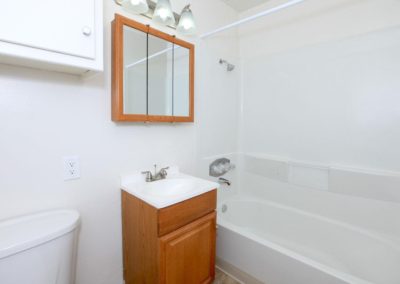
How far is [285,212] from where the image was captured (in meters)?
2.13

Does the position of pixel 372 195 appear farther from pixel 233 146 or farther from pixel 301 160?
pixel 233 146

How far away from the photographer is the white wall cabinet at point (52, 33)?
2.55 ft

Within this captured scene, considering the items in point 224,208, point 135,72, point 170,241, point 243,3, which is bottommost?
point 224,208

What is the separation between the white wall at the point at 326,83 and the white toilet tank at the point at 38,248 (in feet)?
6.45

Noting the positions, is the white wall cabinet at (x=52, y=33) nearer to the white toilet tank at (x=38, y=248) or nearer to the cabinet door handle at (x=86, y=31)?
the cabinet door handle at (x=86, y=31)

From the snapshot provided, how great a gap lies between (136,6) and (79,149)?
0.99m

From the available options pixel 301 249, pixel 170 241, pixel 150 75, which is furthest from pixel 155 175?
pixel 301 249

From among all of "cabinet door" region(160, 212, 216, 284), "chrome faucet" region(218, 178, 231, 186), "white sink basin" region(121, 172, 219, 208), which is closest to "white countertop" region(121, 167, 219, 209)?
"white sink basin" region(121, 172, 219, 208)

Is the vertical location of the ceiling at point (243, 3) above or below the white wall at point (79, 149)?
above

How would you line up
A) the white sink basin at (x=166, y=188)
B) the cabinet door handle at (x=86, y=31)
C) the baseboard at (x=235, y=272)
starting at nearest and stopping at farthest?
the cabinet door handle at (x=86, y=31)
the white sink basin at (x=166, y=188)
the baseboard at (x=235, y=272)

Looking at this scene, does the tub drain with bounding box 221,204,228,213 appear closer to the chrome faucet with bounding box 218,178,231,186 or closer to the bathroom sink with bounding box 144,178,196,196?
the chrome faucet with bounding box 218,178,231,186

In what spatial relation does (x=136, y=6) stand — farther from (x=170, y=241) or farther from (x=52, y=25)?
(x=170, y=241)

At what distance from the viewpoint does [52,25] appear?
86 cm

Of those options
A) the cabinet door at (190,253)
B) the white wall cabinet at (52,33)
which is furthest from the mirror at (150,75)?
the cabinet door at (190,253)
